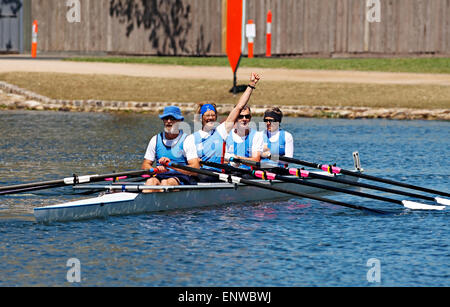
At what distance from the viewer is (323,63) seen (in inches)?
1492

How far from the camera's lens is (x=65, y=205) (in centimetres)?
1408

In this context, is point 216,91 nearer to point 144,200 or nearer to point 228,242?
point 144,200

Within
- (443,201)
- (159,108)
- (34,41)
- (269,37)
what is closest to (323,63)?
(269,37)

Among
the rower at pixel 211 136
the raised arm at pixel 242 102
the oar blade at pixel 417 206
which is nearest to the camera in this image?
the raised arm at pixel 242 102

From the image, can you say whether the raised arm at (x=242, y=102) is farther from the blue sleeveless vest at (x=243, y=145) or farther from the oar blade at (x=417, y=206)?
the oar blade at (x=417, y=206)

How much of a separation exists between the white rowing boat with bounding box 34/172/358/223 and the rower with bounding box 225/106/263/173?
0.80 metres

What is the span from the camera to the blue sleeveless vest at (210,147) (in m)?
16.0

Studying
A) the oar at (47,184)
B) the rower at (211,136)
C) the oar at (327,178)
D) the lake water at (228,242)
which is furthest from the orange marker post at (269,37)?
the oar at (47,184)

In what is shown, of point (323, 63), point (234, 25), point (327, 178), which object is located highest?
point (234, 25)

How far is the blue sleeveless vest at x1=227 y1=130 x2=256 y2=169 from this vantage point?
17.4 m

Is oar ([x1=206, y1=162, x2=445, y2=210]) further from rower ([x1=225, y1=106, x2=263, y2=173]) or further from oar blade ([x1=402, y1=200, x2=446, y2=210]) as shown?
rower ([x1=225, y1=106, x2=263, y2=173])

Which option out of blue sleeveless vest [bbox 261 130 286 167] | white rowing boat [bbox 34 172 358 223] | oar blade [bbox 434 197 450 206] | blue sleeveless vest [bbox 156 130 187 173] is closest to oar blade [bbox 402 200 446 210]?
oar blade [bbox 434 197 450 206]

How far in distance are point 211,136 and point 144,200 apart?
5.93 ft
